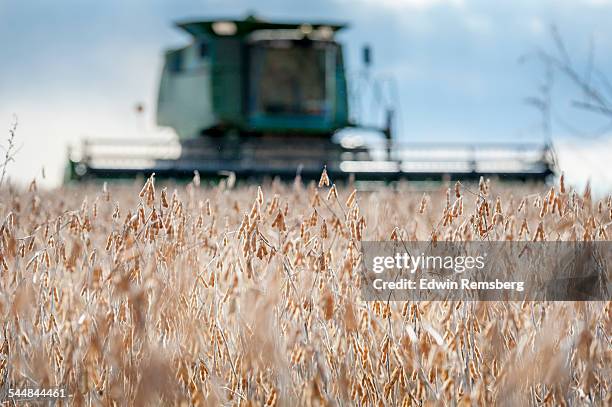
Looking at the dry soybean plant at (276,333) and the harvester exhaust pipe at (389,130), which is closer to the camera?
the dry soybean plant at (276,333)

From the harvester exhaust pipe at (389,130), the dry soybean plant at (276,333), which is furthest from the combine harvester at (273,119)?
the dry soybean plant at (276,333)

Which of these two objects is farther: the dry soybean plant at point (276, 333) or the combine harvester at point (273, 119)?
the combine harvester at point (273, 119)

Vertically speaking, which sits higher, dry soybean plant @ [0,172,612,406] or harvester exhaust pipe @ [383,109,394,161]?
harvester exhaust pipe @ [383,109,394,161]

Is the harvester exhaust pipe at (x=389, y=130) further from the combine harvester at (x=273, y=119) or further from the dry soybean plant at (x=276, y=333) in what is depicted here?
the dry soybean plant at (x=276, y=333)

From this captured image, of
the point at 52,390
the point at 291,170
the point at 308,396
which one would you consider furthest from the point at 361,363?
the point at 291,170

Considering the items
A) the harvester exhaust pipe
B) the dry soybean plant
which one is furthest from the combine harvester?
the dry soybean plant

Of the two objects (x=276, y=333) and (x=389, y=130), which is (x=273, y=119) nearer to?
(x=389, y=130)

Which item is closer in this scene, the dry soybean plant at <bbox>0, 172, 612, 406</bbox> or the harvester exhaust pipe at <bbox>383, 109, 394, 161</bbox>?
the dry soybean plant at <bbox>0, 172, 612, 406</bbox>

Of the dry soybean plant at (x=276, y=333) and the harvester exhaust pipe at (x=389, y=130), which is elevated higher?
the harvester exhaust pipe at (x=389, y=130)

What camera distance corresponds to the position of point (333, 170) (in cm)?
1609

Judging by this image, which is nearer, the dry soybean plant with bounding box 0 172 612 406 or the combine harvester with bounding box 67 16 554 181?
the dry soybean plant with bounding box 0 172 612 406

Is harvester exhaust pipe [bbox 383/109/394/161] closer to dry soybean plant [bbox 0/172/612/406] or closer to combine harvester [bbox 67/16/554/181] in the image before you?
combine harvester [bbox 67/16/554/181]

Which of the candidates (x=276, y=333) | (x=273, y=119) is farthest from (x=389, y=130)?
(x=276, y=333)

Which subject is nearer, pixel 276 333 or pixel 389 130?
pixel 276 333
